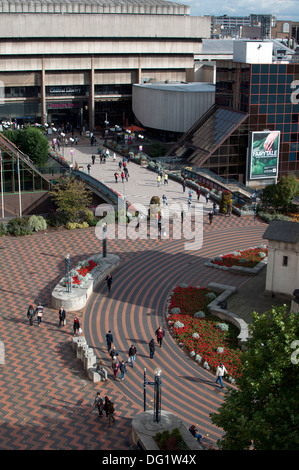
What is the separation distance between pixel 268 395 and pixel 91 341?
44.7 feet

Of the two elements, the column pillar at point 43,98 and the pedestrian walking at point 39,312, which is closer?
the pedestrian walking at point 39,312

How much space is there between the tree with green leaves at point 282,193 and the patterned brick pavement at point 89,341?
4203mm

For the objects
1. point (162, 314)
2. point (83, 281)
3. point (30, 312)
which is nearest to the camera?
point (30, 312)

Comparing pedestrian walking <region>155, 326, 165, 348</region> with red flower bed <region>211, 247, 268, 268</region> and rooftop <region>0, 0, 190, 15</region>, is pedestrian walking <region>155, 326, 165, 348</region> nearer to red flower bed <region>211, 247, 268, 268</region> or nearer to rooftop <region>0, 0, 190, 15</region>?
red flower bed <region>211, 247, 268, 268</region>

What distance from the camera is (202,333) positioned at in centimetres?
3133

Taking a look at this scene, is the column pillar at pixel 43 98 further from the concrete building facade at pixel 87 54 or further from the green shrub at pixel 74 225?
the green shrub at pixel 74 225

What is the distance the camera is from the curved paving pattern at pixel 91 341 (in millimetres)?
24328

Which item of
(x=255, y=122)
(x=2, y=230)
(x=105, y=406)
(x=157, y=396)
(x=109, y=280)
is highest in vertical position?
(x=255, y=122)

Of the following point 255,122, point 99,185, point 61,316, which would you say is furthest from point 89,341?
point 255,122

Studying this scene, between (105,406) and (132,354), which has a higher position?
(132,354)

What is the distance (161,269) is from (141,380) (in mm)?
12924

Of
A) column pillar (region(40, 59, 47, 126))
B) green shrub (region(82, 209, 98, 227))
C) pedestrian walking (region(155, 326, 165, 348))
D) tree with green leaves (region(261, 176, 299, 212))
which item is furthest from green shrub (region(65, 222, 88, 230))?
column pillar (region(40, 59, 47, 126))

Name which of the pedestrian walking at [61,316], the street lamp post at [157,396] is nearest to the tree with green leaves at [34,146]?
the pedestrian walking at [61,316]

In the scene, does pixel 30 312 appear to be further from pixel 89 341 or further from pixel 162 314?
pixel 162 314
